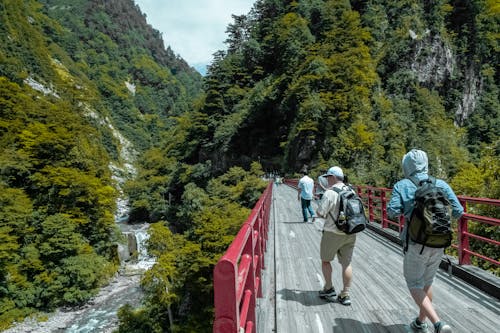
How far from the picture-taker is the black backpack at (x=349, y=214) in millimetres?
4258

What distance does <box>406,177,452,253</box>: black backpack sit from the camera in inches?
124

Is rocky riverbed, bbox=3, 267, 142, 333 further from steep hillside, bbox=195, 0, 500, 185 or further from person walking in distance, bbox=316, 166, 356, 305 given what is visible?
person walking in distance, bbox=316, 166, 356, 305

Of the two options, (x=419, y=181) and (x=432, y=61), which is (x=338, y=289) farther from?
(x=432, y=61)

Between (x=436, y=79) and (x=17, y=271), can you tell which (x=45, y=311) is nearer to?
(x=17, y=271)

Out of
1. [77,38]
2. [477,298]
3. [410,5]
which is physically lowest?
[477,298]

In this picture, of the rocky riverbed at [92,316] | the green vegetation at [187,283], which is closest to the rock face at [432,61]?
the green vegetation at [187,283]

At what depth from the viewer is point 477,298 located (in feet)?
16.4

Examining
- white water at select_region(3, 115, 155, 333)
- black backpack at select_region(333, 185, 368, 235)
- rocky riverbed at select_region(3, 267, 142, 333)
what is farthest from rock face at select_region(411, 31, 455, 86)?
black backpack at select_region(333, 185, 368, 235)

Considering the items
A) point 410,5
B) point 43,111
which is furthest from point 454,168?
point 43,111

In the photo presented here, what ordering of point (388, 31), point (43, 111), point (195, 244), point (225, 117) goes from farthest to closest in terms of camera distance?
point (225, 117), point (388, 31), point (43, 111), point (195, 244)

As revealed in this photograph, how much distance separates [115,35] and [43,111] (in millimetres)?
165004

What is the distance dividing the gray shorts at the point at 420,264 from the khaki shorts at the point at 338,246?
1.08 m

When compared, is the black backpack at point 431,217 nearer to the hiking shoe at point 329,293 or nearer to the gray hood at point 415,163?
the gray hood at point 415,163

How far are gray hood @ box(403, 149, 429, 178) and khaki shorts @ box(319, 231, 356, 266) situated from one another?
1.32 metres
